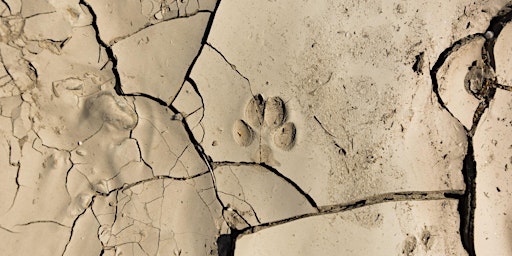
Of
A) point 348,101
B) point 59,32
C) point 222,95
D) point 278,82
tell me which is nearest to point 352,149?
point 348,101

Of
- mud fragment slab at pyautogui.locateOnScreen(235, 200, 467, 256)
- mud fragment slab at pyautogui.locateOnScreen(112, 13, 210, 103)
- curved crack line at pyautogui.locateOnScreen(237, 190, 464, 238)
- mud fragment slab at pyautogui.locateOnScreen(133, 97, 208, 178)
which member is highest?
mud fragment slab at pyautogui.locateOnScreen(112, 13, 210, 103)

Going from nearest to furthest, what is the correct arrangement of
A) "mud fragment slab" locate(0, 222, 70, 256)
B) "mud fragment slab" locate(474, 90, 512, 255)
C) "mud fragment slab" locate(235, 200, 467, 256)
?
"mud fragment slab" locate(0, 222, 70, 256) < "mud fragment slab" locate(235, 200, 467, 256) < "mud fragment slab" locate(474, 90, 512, 255)

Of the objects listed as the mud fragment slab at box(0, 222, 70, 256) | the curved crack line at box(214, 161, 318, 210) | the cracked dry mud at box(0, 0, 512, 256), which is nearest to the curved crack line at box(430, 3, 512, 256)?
the cracked dry mud at box(0, 0, 512, 256)

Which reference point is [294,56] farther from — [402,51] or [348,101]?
[402,51]

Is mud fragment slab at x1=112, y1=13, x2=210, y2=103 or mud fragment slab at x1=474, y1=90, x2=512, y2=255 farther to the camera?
mud fragment slab at x1=474, y1=90, x2=512, y2=255

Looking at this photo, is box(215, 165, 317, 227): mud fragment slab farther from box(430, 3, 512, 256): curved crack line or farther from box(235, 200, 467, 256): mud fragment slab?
box(430, 3, 512, 256): curved crack line

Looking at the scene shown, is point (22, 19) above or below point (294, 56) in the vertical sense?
above

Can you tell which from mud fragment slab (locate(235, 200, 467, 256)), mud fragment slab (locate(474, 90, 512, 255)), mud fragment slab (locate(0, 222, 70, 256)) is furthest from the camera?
mud fragment slab (locate(474, 90, 512, 255))
